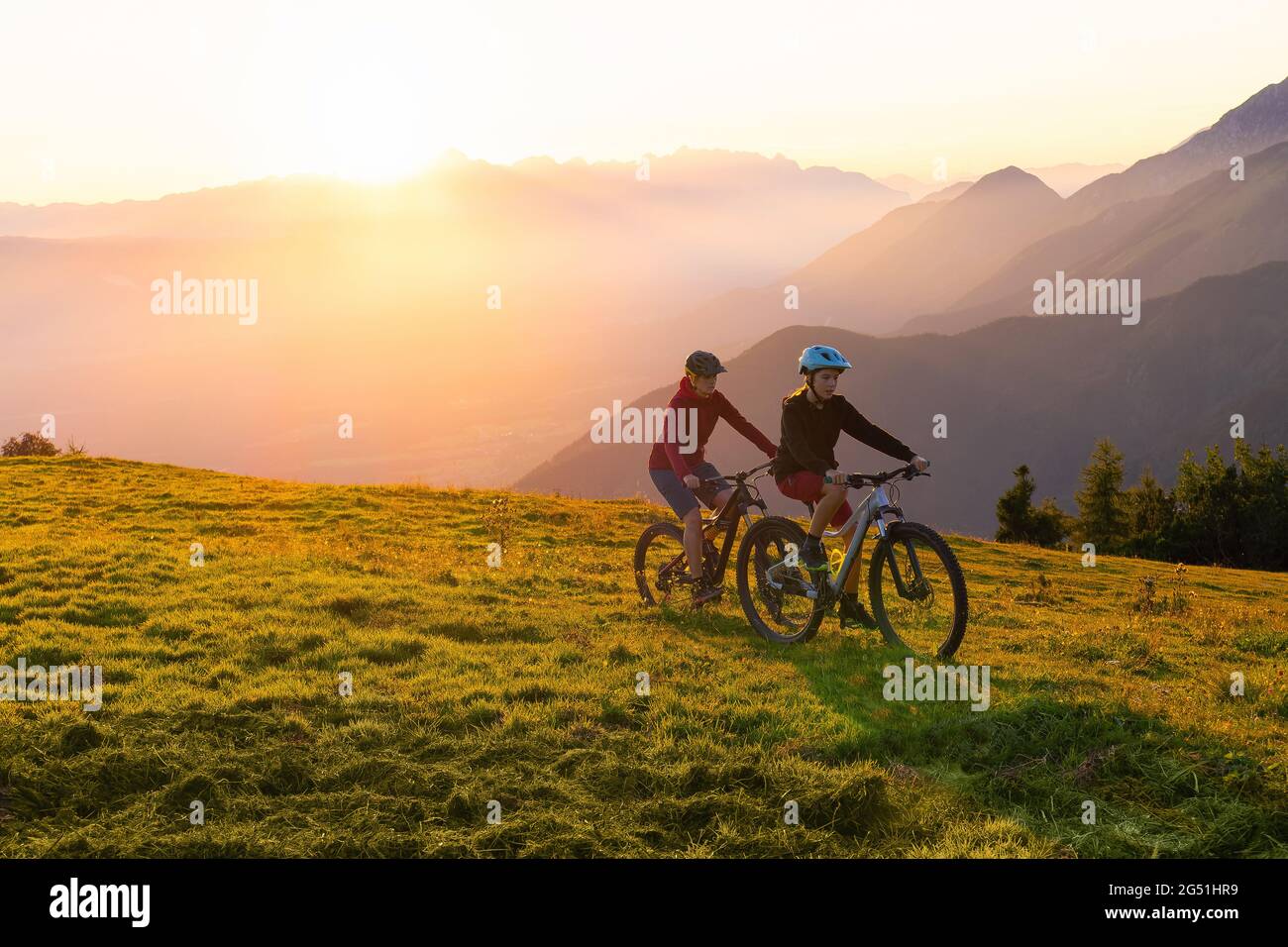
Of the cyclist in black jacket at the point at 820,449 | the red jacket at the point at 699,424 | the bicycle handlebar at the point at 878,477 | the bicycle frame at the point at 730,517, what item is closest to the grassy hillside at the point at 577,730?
the bicycle frame at the point at 730,517

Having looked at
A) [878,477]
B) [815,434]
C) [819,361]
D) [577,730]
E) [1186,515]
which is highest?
[819,361]

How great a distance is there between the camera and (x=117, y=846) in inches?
225

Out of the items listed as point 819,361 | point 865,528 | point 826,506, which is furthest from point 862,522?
point 819,361

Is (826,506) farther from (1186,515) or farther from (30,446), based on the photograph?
(1186,515)

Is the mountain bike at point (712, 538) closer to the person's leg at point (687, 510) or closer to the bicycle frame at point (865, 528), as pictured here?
the person's leg at point (687, 510)

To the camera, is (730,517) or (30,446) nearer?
(730,517)

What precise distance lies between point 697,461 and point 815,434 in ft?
7.25

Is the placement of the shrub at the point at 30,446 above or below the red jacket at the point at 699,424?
above

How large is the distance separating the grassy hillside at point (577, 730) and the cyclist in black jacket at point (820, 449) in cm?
104

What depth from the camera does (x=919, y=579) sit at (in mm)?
9469

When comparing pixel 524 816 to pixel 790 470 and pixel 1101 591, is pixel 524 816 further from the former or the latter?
pixel 1101 591

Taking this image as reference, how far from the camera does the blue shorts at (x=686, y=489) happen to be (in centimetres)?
1203
